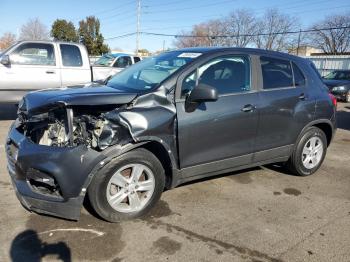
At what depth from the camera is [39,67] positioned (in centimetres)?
A: 835

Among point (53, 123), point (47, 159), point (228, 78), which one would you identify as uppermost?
point (228, 78)

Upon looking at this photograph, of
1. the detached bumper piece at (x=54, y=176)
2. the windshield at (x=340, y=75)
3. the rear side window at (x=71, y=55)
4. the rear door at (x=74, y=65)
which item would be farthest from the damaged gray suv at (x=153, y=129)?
the windshield at (x=340, y=75)

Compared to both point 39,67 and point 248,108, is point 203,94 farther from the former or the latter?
point 39,67

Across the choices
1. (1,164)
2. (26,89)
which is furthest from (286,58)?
(26,89)

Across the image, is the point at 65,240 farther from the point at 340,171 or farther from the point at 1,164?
the point at 340,171

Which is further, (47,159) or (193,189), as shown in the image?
(193,189)

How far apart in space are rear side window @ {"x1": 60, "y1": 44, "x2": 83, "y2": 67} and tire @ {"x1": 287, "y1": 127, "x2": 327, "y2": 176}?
5894mm

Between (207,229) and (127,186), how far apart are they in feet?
2.98

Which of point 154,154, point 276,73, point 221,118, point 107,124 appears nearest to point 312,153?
point 276,73

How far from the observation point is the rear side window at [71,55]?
340 inches

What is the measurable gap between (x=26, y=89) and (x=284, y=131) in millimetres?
6106

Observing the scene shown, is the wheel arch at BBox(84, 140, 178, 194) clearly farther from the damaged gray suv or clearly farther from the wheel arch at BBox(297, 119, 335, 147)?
the wheel arch at BBox(297, 119, 335, 147)

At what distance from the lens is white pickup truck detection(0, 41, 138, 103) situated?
8.07 metres

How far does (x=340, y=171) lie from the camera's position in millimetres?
5547
